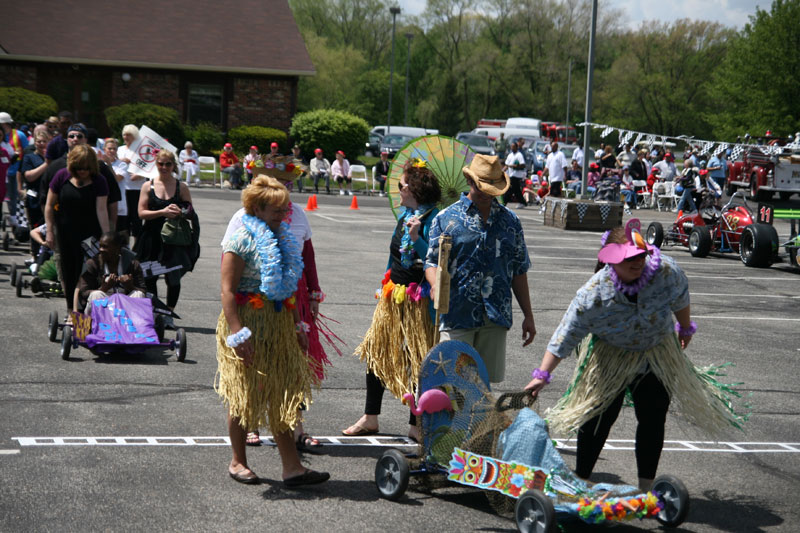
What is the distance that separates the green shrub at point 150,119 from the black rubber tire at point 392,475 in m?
32.0

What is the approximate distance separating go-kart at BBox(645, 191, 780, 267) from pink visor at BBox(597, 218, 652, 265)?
13.0m

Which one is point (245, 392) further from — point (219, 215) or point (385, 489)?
point (219, 215)

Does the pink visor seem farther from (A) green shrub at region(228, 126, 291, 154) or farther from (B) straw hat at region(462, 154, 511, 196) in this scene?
(A) green shrub at region(228, 126, 291, 154)

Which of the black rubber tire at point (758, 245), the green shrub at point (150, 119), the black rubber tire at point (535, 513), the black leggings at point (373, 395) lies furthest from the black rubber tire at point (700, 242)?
the green shrub at point (150, 119)

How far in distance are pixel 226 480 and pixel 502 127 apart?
2123 inches

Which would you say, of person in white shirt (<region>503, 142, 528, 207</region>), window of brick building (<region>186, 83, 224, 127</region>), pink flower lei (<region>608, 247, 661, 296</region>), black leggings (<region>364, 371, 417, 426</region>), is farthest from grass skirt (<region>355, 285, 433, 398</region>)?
window of brick building (<region>186, 83, 224, 127</region>)

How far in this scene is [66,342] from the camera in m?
8.45

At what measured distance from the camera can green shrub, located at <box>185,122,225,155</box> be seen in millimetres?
38000

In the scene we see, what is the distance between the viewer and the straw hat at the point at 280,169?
6.01 m

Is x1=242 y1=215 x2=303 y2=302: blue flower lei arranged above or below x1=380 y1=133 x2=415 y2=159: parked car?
below

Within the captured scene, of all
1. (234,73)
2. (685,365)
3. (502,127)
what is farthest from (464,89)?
(685,365)

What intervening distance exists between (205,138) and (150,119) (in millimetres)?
2461

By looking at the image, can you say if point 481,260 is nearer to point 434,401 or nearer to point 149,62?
point 434,401

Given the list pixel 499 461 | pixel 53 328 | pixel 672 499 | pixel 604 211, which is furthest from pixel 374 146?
pixel 672 499
